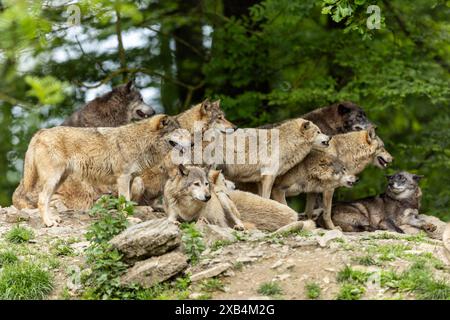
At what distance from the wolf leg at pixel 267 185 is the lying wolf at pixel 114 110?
2776 millimetres

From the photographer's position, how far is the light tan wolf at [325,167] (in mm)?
13891

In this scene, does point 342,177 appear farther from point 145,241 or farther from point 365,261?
point 145,241

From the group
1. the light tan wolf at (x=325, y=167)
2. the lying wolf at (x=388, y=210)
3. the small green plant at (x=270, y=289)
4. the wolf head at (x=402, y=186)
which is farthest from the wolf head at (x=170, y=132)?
the small green plant at (x=270, y=289)

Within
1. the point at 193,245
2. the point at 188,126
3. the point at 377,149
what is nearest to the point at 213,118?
the point at 188,126

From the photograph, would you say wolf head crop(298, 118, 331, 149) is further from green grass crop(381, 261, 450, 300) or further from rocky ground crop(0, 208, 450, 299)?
green grass crop(381, 261, 450, 300)

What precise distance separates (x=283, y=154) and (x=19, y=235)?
4435mm

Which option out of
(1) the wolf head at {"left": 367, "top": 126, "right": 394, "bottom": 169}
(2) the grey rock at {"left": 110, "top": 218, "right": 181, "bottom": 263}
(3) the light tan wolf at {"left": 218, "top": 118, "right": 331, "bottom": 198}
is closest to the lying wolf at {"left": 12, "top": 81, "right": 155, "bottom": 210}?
(3) the light tan wolf at {"left": 218, "top": 118, "right": 331, "bottom": 198}

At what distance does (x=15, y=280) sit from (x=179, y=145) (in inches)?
156

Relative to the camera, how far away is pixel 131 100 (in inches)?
599

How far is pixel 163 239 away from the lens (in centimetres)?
948

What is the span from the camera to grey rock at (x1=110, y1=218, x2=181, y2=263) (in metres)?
9.45

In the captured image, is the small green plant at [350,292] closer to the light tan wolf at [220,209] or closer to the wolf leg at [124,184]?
the light tan wolf at [220,209]
